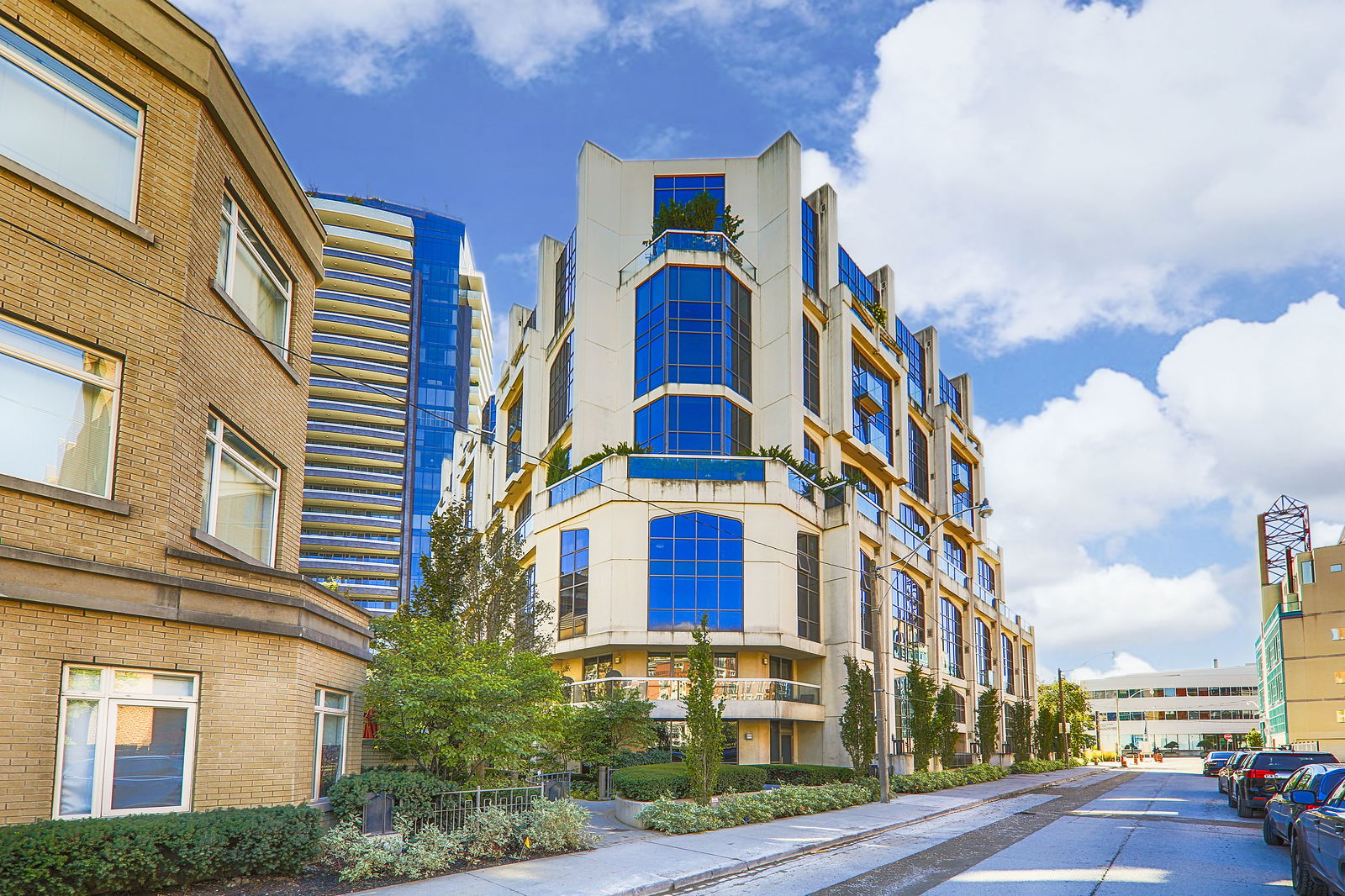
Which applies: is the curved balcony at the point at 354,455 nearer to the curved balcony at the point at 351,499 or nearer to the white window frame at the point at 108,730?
the curved balcony at the point at 351,499

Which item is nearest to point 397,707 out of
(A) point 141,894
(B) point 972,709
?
(A) point 141,894

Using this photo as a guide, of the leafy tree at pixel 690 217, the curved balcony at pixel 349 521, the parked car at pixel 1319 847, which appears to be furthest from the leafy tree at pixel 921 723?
the curved balcony at pixel 349 521

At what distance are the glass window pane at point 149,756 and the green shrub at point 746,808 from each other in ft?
33.9

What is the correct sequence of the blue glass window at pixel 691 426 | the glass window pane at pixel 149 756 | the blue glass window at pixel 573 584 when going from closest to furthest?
1. the glass window pane at pixel 149 756
2. the blue glass window at pixel 573 584
3. the blue glass window at pixel 691 426

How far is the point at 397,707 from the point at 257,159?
8896mm

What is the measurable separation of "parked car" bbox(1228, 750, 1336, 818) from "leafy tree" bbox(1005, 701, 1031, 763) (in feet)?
116

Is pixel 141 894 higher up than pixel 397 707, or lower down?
lower down

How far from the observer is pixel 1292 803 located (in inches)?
567

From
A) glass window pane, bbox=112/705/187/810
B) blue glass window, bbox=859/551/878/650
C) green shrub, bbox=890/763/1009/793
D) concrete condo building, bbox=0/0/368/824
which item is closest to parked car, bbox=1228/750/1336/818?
green shrub, bbox=890/763/1009/793

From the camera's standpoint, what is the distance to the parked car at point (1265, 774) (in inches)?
949

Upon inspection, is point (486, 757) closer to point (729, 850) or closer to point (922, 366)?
point (729, 850)

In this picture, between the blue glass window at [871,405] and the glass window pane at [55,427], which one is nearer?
the glass window pane at [55,427]

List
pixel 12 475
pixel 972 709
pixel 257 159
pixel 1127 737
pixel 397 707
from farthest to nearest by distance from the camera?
1. pixel 1127 737
2. pixel 972 709
3. pixel 397 707
4. pixel 257 159
5. pixel 12 475

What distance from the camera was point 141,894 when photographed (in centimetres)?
1023
